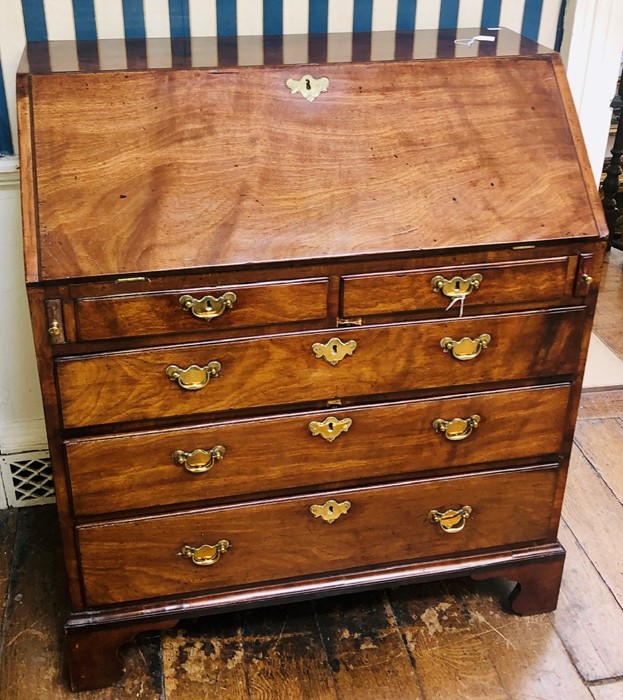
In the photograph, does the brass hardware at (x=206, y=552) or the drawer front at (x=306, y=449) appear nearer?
the drawer front at (x=306, y=449)

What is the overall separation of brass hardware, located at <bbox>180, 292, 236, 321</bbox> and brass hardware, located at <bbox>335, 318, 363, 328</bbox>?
21cm

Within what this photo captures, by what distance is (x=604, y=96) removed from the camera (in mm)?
2311

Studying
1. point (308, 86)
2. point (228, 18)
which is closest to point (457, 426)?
point (308, 86)

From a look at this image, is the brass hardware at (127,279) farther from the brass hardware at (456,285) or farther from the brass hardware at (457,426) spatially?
the brass hardware at (457,426)

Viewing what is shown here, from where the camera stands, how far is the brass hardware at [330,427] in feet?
5.74

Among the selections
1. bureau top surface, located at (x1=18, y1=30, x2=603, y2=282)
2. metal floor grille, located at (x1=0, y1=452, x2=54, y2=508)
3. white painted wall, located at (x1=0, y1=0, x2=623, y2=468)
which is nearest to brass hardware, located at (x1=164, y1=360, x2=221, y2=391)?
bureau top surface, located at (x1=18, y1=30, x2=603, y2=282)

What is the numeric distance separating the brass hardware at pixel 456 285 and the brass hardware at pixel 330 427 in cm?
32

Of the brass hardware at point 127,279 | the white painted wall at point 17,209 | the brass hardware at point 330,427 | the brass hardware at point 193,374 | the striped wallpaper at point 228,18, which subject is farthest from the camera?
the white painted wall at point 17,209

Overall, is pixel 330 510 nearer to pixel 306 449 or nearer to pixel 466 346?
pixel 306 449

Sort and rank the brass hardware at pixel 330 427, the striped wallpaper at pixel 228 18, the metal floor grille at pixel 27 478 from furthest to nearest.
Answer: the metal floor grille at pixel 27 478
the striped wallpaper at pixel 228 18
the brass hardware at pixel 330 427

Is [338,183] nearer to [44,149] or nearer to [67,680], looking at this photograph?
[44,149]

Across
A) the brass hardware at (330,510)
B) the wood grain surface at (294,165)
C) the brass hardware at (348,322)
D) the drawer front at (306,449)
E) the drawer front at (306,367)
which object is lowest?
the brass hardware at (330,510)

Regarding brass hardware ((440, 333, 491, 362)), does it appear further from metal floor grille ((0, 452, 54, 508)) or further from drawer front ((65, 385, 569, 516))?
metal floor grille ((0, 452, 54, 508))

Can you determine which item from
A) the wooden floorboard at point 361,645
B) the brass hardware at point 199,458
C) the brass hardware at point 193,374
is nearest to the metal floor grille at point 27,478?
the wooden floorboard at point 361,645
